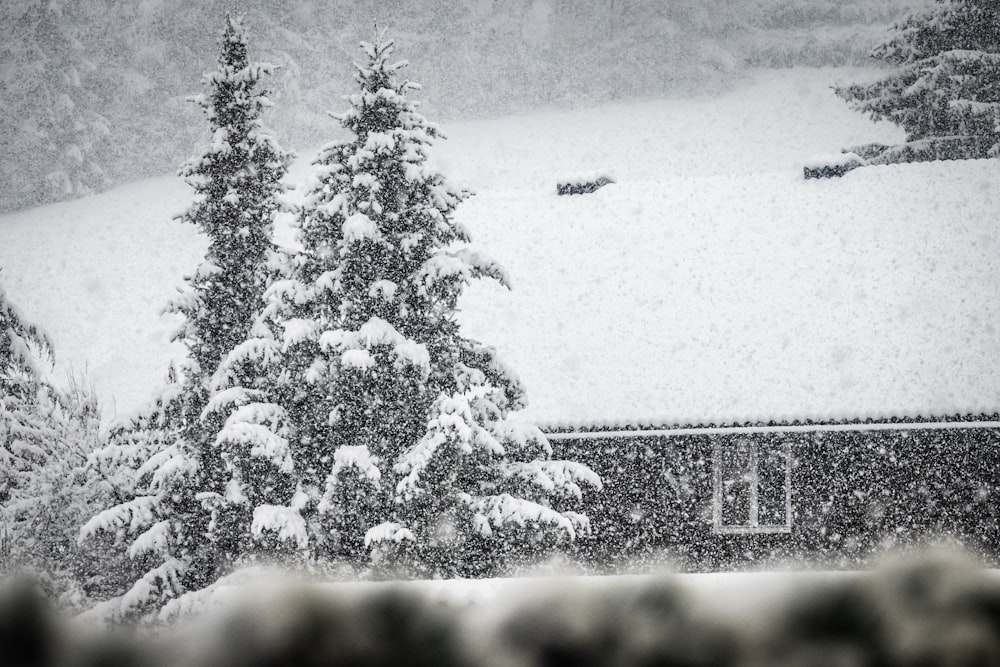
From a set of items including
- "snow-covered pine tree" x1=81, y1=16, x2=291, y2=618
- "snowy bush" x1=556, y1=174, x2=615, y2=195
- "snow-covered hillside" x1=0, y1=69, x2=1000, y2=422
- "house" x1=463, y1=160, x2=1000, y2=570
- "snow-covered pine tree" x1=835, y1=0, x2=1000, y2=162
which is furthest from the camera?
"snow-covered pine tree" x1=835, y1=0, x2=1000, y2=162

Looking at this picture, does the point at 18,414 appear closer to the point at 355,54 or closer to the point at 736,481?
the point at 736,481

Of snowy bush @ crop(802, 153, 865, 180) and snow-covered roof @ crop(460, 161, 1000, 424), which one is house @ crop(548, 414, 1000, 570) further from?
snowy bush @ crop(802, 153, 865, 180)

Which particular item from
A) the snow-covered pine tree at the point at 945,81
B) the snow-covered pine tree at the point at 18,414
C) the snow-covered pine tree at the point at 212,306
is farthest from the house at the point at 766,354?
the snow-covered pine tree at the point at 945,81

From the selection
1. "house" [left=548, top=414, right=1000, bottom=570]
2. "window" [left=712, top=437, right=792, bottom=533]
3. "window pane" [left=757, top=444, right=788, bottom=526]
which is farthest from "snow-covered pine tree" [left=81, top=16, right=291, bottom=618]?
"window pane" [left=757, top=444, right=788, bottom=526]

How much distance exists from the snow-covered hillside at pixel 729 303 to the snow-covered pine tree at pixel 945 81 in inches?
438

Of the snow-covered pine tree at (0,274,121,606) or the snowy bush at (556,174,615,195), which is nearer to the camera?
the snow-covered pine tree at (0,274,121,606)

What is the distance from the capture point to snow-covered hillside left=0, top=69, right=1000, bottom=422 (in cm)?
1684

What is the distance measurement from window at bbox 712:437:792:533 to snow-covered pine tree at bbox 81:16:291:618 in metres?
8.11

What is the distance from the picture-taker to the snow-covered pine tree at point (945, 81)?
101 feet

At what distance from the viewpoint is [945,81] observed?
3191 centimetres

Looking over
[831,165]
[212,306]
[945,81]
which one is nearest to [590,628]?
[212,306]

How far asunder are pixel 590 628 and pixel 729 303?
1844cm

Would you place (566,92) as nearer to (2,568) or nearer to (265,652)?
(2,568)

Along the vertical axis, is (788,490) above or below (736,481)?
below
